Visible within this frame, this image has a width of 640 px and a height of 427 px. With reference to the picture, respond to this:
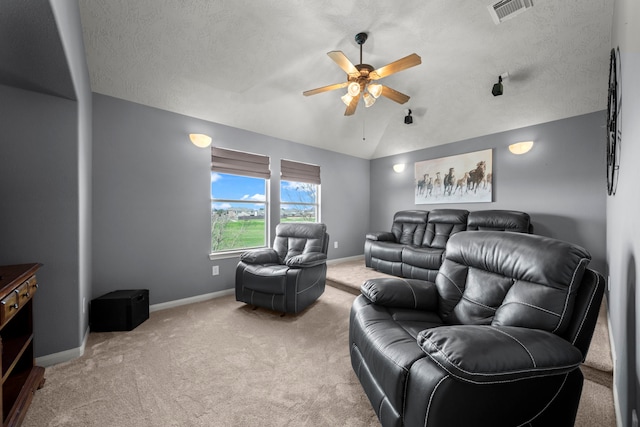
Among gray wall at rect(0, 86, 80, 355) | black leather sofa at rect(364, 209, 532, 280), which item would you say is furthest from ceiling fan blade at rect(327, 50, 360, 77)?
black leather sofa at rect(364, 209, 532, 280)

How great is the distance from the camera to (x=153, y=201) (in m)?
2.98

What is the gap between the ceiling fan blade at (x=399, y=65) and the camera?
2.12 metres

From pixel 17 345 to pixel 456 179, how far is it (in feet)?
17.6

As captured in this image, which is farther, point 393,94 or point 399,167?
point 399,167

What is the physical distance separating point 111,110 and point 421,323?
3608 mm

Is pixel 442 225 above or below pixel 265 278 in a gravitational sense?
above

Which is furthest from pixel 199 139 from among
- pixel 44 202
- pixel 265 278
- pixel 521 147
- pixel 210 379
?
pixel 521 147

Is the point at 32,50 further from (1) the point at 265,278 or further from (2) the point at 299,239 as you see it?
(2) the point at 299,239

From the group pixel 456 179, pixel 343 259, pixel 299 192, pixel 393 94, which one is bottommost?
pixel 343 259

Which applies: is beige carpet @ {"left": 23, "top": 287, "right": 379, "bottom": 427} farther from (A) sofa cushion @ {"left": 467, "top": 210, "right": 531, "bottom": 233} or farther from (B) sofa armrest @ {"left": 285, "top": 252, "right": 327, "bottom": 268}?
(A) sofa cushion @ {"left": 467, "top": 210, "right": 531, "bottom": 233}

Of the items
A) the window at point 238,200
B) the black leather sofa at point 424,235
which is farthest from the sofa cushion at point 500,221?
the window at point 238,200

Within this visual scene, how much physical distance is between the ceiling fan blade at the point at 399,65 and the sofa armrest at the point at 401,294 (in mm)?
1815

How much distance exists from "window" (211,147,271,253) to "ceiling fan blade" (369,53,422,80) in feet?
7.10

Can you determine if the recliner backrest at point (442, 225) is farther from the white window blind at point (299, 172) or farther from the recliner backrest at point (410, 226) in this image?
the white window blind at point (299, 172)
